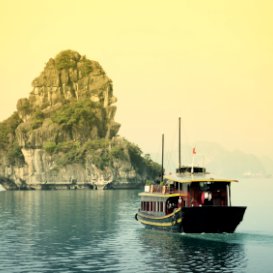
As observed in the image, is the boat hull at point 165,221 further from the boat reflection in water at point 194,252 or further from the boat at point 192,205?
the boat reflection in water at point 194,252

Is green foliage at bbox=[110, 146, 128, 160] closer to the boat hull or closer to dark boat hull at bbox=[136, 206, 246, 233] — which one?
the boat hull

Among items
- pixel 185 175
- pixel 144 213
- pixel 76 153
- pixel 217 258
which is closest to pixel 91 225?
pixel 144 213

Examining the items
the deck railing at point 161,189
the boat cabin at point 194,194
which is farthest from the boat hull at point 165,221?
the deck railing at point 161,189

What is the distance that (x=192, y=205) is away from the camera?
62.2 meters

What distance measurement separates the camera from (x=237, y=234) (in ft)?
205

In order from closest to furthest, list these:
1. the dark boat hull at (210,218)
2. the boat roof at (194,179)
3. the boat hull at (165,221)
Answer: the dark boat hull at (210,218), the boat hull at (165,221), the boat roof at (194,179)

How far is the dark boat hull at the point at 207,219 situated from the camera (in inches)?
2357

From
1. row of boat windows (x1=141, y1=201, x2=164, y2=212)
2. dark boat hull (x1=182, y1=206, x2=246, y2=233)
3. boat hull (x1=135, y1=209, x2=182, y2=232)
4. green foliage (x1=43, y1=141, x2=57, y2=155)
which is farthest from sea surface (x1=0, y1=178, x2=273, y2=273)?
green foliage (x1=43, y1=141, x2=57, y2=155)

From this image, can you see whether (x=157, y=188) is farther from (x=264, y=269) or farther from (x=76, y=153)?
(x=76, y=153)

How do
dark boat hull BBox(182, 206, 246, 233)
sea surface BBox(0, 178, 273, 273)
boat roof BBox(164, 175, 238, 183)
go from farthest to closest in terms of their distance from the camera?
boat roof BBox(164, 175, 238, 183) → dark boat hull BBox(182, 206, 246, 233) → sea surface BBox(0, 178, 273, 273)

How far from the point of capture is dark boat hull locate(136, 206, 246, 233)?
196 ft

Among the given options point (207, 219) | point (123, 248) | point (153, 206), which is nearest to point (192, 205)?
point (207, 219)

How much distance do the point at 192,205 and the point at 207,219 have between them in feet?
7.67

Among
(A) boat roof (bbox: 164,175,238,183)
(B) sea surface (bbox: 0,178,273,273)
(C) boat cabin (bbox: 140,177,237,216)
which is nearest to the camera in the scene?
(B) sea surface (bbox: 0,178,273,273)
